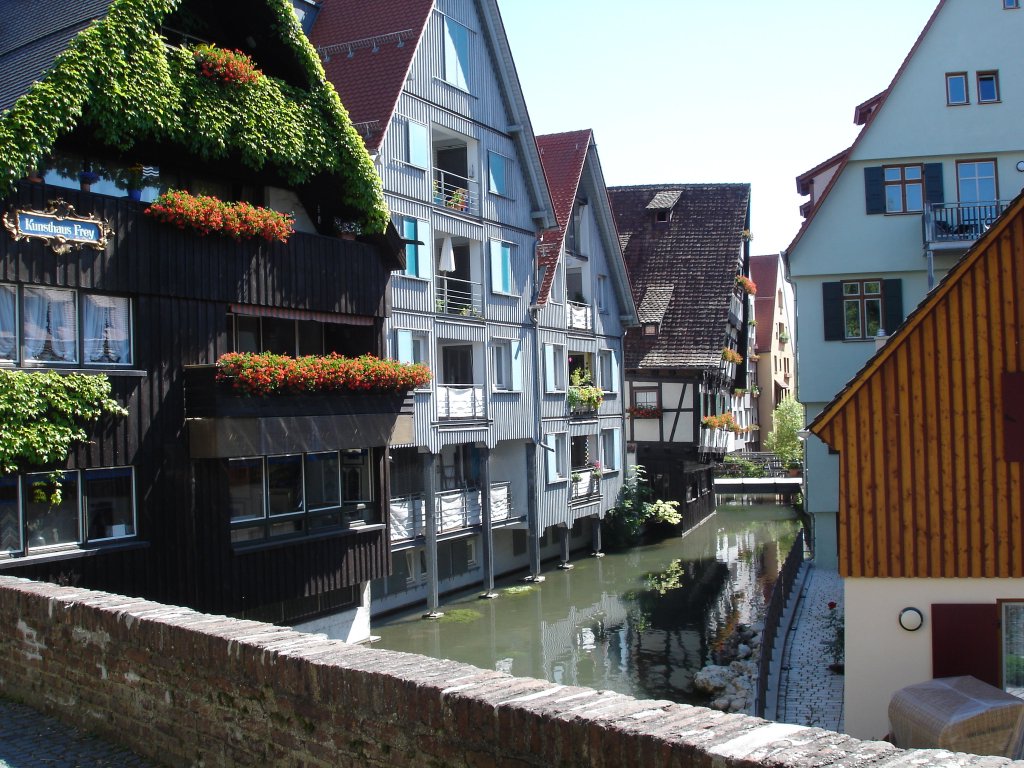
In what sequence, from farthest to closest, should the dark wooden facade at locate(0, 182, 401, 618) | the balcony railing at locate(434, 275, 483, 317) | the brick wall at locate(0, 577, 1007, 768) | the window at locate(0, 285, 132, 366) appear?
the balcony railing at locate(434, 275, 483, 317), the dark wooden facade at locate(0, 182, 401, 618), the window at locate(0, 285, 132, 366), the brick wall at locate(0, 577, 1007, 768)

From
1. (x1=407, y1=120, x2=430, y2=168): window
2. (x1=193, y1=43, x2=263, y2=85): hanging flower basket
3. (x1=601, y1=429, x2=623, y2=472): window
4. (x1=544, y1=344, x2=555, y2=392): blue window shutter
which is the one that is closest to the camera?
(x1=193, y1=43, x2=263, y2=85): hanging flower basket

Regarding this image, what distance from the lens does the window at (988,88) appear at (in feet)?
80.1

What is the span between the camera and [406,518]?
25.6 meters

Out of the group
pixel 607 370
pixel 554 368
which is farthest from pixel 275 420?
pixel 607 370

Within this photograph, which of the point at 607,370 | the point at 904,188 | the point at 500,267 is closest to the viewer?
the point at 904,188

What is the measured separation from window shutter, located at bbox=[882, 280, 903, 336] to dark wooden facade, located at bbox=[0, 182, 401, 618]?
1437 cm

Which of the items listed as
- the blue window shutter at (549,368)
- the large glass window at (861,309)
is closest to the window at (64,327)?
the blue window shutter at (549,368)

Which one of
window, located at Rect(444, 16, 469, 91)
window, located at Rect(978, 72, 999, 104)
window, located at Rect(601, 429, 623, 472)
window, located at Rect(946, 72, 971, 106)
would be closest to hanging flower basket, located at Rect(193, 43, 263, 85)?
window, located at Rect(444, 16, 469, 91)

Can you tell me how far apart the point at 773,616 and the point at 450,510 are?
1096cm

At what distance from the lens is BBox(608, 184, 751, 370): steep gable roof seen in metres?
42.5

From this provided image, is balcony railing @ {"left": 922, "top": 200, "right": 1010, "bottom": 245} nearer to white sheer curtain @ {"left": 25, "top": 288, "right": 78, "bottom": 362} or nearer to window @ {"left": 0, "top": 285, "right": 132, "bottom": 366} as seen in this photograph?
window @ {"left": 0, "top": 285, "right": 132, "bottom": 366}

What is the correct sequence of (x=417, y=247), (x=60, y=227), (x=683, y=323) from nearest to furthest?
(x=60, y=227) < (x=417, y=247) < (x=683, y=323)

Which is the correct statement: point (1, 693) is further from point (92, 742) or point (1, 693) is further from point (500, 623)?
point (500, 623)

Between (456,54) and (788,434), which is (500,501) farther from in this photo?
(788,434)
